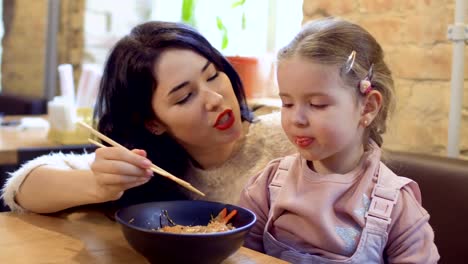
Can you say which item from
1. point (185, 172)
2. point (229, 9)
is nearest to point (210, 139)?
point (185, 172)

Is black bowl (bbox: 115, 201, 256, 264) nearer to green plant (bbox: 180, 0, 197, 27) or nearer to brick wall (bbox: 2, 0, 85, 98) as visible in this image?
green plant (bbox: 180, 0, 197, 27)

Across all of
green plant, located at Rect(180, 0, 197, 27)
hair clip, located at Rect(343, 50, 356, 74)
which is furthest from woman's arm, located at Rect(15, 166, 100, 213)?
green plant, located at Rect(180, 0, 197, 27)

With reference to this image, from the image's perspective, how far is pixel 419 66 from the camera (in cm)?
177

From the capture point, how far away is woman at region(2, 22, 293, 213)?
1280 mm

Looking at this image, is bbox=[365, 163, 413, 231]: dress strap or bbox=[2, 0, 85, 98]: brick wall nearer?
bbox=[365, 163, 413, 231]: dress strap

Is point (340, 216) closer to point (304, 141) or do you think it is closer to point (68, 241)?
point (304, 141)

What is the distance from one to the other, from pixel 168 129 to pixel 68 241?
1.58ft

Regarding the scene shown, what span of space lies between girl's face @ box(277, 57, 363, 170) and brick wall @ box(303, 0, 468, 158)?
751 mm

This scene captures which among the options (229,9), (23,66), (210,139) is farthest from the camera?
(23,66)

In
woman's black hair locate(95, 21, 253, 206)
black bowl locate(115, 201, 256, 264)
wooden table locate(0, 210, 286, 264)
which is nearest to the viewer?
black bowl locate(115, 201, 256, 264)

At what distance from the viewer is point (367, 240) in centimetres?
95

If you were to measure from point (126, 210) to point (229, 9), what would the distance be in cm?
218

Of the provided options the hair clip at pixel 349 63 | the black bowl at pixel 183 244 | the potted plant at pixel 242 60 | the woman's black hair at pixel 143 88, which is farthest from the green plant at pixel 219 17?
the black bowl at pixel 183 244

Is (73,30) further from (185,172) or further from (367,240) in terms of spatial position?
(367,240)
